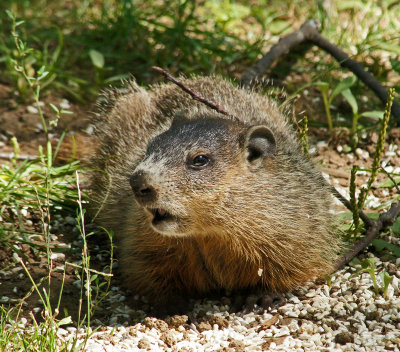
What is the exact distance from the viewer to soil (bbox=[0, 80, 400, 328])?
4523 millimetres

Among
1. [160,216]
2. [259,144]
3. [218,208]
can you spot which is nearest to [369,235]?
[259,144]

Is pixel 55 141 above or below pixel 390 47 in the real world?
below

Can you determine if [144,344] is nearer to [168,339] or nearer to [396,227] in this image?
[168,339]

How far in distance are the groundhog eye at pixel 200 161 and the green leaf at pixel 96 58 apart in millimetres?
3357

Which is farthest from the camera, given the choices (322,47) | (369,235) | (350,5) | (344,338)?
(350,5)

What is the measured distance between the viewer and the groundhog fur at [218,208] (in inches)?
154

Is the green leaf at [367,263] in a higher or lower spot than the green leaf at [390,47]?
lower

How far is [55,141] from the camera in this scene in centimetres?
646

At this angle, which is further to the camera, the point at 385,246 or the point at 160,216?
the point at 385,246

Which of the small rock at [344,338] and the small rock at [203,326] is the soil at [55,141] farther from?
the small rock at [344,338]

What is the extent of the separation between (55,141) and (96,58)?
3.97ft

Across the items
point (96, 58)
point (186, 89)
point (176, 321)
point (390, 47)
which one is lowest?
point (176, 321)

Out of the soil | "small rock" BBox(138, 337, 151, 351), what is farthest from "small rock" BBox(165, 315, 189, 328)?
the soil

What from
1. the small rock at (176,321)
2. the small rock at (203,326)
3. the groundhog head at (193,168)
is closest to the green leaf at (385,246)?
the groundhog head at (193,168)
